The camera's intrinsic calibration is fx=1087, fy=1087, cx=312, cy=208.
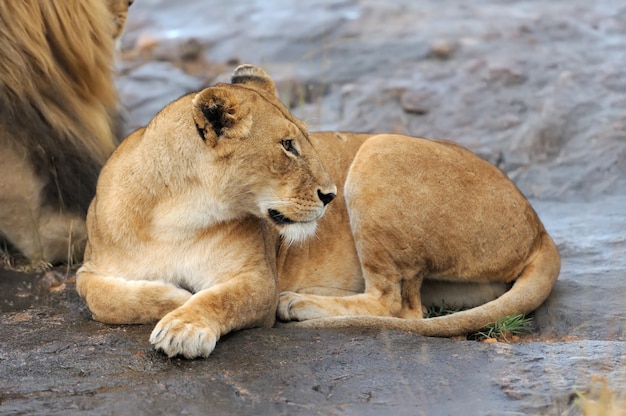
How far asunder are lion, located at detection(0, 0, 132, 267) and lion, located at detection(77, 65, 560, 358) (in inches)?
42.2

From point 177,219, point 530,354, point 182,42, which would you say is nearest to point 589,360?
point 530,354

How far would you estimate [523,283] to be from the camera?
487 centimetres

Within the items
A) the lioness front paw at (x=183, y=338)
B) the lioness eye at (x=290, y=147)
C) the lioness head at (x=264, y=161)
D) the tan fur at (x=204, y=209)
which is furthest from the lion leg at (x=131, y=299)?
the lioness eye at (x=290, y=147)

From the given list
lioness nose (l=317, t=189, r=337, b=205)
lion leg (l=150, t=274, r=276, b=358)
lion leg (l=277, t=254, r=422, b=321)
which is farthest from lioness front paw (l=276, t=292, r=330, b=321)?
lioness nose (l=317, t=189, r=337, b=205)

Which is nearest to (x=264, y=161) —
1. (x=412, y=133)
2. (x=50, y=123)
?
(x=50, y=123)

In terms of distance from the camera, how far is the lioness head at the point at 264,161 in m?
4.11

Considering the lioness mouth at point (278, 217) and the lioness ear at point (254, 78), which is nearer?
the lioness mouth at point (278, 217)

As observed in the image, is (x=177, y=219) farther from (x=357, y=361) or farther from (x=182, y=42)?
(x=182, y=42)

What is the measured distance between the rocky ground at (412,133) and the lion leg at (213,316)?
65mm

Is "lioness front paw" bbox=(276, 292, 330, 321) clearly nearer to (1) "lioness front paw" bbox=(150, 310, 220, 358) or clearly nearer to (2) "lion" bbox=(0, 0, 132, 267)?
(1) "lioness front paw" bbox=(150, 310, 220, 358)

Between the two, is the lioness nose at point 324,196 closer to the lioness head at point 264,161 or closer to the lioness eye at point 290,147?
the lioness head at point 264,161

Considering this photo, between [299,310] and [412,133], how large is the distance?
3479 millimetres

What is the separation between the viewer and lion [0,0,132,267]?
5477mm

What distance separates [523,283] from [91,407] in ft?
7.11
